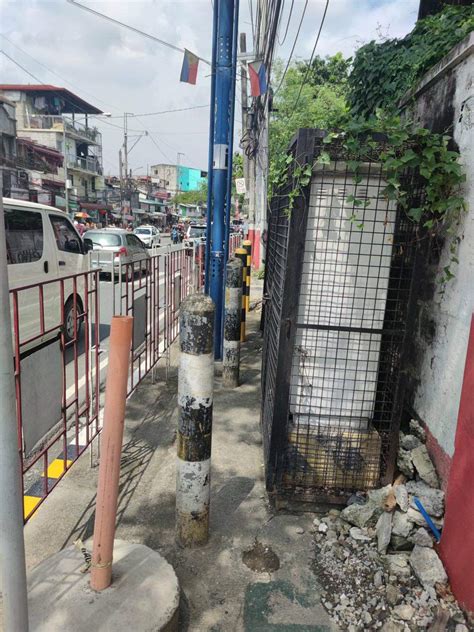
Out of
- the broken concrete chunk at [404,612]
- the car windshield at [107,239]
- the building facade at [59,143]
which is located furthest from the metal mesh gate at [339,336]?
the building facade at [59,143]

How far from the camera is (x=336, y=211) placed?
2.93m

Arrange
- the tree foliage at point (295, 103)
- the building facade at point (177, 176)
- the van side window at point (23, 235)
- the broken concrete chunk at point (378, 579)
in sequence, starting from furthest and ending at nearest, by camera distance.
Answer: the building facade at point (177, 176) < the tree foliage at point (295, 103) < the van side window at point (23, 235) < the broken concrete chunk at point (378, 579)

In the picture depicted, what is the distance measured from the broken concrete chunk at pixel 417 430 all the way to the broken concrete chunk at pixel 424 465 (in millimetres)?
77

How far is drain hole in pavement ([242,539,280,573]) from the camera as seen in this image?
100 inches

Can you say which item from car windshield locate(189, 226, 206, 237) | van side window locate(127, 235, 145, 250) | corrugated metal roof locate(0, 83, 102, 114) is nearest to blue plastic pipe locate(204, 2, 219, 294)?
van side window locate(127, 235, 145, 250)

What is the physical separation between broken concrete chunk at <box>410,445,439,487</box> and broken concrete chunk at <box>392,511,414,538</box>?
27 cm

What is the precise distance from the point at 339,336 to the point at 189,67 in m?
4.35

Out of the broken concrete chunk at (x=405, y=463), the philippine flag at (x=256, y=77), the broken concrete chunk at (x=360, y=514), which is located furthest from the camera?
the philippine flag at (x=256, y=77)

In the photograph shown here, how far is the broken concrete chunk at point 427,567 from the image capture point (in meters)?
2.30

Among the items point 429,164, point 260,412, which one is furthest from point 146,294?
point 429,164

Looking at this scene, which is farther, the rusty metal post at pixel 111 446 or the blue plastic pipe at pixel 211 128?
the blue plastic pipe at pixel 211 128

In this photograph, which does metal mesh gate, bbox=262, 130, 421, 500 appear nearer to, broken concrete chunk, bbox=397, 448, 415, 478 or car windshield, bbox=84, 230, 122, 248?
broken concrete chunk, bbox=397, 448, 415, 478

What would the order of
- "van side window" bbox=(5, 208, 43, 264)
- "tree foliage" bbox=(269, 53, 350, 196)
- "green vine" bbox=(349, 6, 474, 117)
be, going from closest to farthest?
"green vine" bbox=(349, 6, 474, 117)
"van side window" bbox=(5, 208, 43, 264)
"tree foliage" bbox=(269, 53, 350, 196)

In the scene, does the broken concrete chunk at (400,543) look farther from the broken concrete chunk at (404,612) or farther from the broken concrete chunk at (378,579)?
the broken concrete chunk at (404,612)
